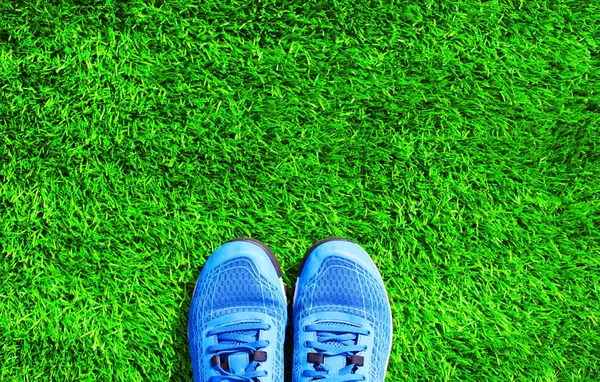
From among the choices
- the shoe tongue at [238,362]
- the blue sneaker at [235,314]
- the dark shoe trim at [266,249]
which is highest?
the dark shoe trim at [266,249]

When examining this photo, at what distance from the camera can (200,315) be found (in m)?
1.86

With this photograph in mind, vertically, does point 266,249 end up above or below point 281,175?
below

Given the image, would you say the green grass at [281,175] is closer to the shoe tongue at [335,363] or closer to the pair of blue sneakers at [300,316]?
the pair of blue sneakers at [300,316]

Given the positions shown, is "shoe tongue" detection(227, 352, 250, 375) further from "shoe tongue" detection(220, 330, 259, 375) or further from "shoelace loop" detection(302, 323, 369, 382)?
"shoelace loop" detection(302, 323, 369, 382)

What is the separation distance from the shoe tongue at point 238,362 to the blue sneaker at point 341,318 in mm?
160

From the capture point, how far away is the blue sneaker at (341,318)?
186cm

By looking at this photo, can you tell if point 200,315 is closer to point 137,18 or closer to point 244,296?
point 244,296

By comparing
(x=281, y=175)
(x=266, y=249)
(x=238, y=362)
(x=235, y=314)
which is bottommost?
(x=238, y=362)

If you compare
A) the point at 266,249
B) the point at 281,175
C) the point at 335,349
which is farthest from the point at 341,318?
the point at 281,175

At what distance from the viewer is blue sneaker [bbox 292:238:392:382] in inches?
73.0

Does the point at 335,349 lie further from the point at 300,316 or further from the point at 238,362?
the point at 238,362

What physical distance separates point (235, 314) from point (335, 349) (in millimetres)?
332

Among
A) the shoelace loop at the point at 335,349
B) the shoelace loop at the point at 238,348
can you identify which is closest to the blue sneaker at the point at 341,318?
the shoelace loop at the point at 335,349

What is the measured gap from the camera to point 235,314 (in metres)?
1.87
